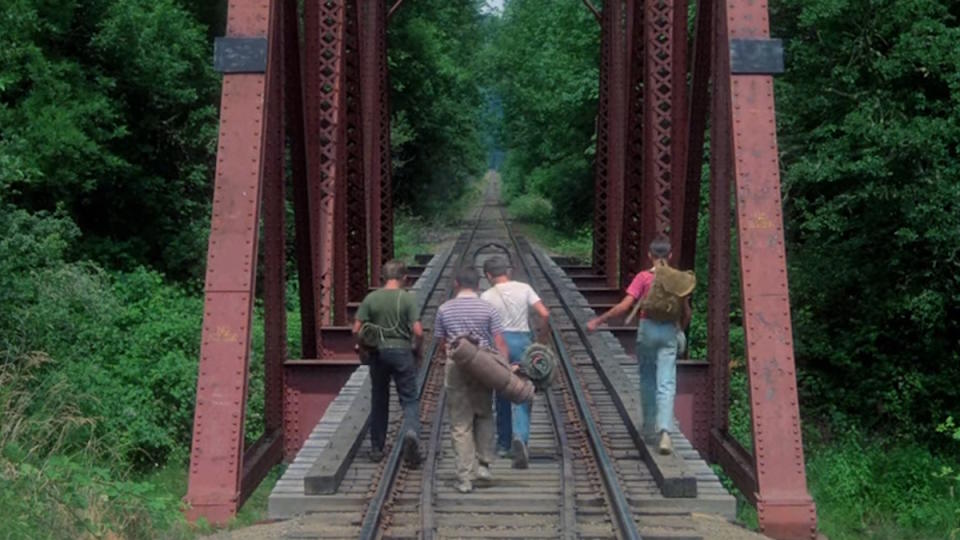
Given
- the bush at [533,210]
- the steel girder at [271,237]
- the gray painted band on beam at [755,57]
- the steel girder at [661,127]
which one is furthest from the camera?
the bush at [533,210]

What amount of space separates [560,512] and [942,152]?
935 centimetres

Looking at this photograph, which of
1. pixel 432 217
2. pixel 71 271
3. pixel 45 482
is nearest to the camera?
pixel 45 482

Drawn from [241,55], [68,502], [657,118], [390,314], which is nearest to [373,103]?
[657,118]

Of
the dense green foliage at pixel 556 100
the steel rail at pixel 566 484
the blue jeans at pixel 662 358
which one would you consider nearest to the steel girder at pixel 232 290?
the steel rail at pixel 566 484

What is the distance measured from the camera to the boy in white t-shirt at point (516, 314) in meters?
8.42

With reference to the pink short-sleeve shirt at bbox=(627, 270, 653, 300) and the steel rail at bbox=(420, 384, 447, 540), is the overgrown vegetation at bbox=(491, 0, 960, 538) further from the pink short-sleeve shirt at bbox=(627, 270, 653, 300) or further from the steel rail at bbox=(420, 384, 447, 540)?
the pink short-sleeve shirt at bbox=(627, 270, 653, 300)

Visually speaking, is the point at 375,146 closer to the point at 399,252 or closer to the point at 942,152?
the point at 942,152

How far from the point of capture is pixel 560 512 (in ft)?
23.7

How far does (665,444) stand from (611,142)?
40.2 ft

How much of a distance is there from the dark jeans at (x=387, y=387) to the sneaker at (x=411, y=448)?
2.1 inches

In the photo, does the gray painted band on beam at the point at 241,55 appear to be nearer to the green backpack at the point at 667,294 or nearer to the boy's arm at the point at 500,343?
the boy's arm at the point at 500,343

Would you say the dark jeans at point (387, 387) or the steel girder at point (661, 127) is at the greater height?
the steel girder at point (661, 127)

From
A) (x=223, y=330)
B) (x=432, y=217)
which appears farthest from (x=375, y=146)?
(x=432, y=217)

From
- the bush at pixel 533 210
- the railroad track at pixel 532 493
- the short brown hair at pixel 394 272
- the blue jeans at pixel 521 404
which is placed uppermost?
the bush at pixel 533 210
